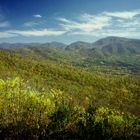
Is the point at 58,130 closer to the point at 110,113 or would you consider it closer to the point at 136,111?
the point at 110,113

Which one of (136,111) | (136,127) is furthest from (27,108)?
(136,111)

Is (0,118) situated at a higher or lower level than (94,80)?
higher

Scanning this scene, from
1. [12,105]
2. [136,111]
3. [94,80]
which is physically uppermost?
[12,105]

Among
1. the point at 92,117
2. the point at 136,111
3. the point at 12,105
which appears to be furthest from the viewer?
the point at 136,111

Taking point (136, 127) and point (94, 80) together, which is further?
point (94, 80)

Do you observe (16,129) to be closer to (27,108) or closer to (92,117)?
(27,108)

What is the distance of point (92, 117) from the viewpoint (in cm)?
1315

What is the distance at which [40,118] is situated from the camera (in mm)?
13398

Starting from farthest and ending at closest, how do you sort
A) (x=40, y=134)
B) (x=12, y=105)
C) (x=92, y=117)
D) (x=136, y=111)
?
→ (x=136, y=111)
(x=12, y=105)
(x=92, y=117)
(x=40, y=134)

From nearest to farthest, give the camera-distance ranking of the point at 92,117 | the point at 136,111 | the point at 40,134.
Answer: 1. the point at 40,134
2. the point at 92,117
3. the point at 136,111

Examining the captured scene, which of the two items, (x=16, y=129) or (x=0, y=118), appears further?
(x=0, y=118)

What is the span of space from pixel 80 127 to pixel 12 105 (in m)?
3.59

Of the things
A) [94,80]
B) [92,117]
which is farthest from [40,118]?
[94,80]

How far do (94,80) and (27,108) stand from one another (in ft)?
592
